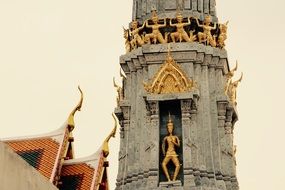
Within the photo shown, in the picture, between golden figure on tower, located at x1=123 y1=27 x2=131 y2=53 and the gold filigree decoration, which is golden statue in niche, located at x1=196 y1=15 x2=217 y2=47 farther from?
golden figure on tower, located at x1=123 y1=27 x2=131 y2=53

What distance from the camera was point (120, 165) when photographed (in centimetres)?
3253

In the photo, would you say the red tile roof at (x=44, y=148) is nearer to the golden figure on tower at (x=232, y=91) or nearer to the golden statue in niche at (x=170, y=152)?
the golden statue in niche at (x=170, y=152)

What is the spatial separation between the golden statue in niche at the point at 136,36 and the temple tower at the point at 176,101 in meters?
0.04

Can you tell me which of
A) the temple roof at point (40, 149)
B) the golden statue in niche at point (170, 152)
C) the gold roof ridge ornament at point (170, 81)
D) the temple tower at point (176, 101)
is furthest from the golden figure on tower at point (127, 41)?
the temple roof at point (40, 149)

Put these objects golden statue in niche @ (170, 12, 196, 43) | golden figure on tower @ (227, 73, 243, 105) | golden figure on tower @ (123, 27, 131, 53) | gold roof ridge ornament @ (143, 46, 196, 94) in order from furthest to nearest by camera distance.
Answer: golden figure on tower @ (123, 27, 131, 53) → golden figure on tower @ (227, 73, 243, 105) → golden statue in niche @ (170, 12, 196, 43) → gold roof ridge ornament @ (143, 46, 196, 94)

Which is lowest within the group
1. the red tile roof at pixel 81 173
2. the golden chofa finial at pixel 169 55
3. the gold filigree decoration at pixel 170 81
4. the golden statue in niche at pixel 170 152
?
the red tile roof at pixel 81 173

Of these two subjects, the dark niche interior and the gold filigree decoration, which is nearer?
the dark niche interior

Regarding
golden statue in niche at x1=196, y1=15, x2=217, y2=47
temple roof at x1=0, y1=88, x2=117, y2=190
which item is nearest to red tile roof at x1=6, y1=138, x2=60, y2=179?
temple roof at x1=0, y1=88, x2=117, y2=190

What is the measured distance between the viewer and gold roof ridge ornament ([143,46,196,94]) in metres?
32.1

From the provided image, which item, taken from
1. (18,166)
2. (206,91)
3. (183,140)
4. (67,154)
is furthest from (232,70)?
(18,166)

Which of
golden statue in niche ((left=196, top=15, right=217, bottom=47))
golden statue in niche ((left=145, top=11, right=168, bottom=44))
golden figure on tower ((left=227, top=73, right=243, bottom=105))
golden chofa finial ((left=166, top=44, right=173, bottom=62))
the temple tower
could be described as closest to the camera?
the temple tower

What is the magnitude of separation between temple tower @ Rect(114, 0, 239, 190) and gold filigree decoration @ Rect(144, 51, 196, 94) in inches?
1.5

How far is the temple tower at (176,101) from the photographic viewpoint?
102 ft

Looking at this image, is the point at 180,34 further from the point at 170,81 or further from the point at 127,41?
the point at 127,41
